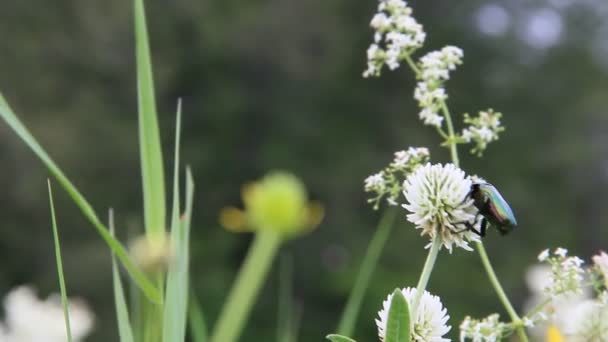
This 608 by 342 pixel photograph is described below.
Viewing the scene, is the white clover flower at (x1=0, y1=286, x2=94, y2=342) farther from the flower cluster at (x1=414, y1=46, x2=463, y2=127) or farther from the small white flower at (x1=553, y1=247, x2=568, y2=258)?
the small white flower at (x1=553, y1=247, x2=568, y2=258)

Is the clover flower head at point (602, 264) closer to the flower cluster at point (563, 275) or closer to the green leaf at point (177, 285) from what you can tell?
the flower cluster at point (563, 275)

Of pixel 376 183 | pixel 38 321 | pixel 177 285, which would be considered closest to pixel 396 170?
pixel 376 183

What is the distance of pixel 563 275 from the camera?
97cm

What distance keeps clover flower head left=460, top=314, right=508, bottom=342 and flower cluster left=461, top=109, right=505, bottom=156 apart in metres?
0.20

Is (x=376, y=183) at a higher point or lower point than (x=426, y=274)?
higher

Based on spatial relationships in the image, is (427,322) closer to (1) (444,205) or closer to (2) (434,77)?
(1) (444,205)

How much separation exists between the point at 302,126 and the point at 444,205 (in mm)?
13227

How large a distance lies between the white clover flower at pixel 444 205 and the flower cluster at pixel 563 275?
12 cm

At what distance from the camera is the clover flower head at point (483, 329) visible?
0.96m

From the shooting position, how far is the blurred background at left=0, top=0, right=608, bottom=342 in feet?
40.1

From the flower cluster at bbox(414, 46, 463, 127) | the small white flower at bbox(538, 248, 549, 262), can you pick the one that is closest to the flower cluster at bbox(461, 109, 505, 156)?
the flower cluster at bbox(414, 46, 463, 127)

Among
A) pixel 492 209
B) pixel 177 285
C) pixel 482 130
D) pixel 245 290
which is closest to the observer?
pixel 245 290

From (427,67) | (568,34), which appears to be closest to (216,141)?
(568,34)

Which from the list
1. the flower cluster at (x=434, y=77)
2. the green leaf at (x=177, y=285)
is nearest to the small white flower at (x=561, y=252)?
the flower cluster at (x=434, y=77)
